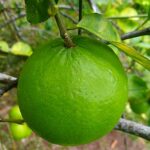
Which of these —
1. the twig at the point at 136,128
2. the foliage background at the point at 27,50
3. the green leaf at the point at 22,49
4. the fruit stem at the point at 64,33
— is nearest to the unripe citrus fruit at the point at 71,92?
the fruit stem at the point at 64,33

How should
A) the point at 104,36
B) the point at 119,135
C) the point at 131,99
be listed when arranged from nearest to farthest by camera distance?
the point at 104,36
the point at 131,99
the point at 119,135

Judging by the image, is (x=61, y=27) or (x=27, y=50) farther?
(x=27, y=50)

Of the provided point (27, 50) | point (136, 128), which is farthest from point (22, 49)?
point (136, 128)

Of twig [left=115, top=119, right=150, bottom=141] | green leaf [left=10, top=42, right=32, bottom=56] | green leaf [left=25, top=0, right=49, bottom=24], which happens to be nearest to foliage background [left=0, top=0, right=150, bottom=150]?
green leaf [left=10, top=42, right=32, bottom=56]

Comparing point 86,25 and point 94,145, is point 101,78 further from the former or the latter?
point 94,145

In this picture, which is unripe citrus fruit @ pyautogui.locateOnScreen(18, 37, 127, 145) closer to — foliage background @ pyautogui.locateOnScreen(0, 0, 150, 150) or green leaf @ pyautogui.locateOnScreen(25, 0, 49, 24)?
green leaf @ pyautogui.locateOnScreen(25, 0, 49, 24)

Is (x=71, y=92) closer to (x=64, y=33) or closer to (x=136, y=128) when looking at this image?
(x=64, y=33)

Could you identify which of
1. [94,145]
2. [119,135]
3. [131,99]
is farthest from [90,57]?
[119,135]
